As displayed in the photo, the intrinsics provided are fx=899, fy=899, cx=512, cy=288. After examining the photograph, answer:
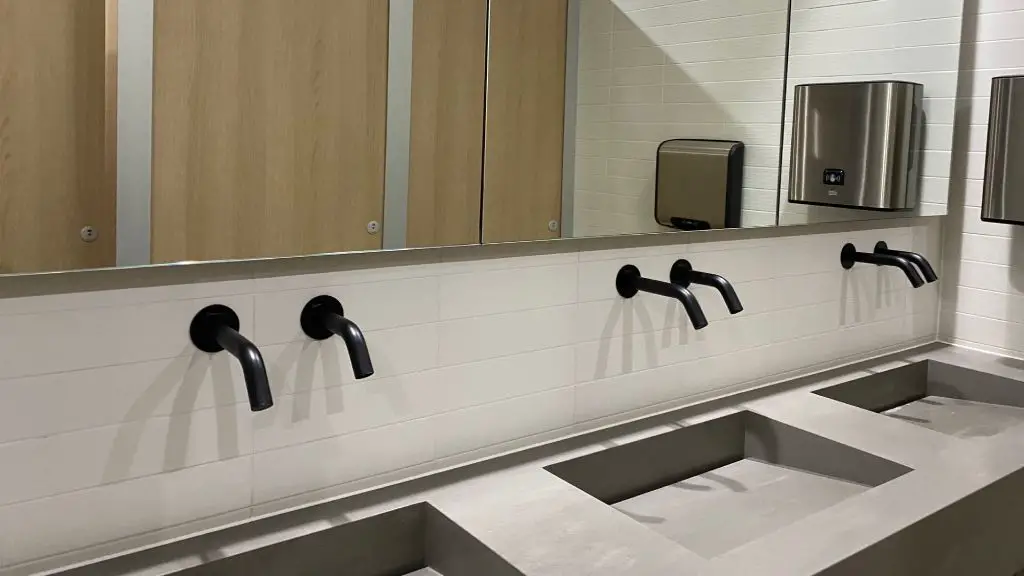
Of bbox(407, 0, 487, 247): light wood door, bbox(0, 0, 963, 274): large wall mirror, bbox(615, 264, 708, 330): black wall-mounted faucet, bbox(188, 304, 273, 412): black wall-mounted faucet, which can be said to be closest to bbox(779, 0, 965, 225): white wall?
bbox(0, 0, 963, 274): large wall mirror

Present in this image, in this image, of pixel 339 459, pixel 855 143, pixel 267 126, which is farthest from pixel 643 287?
pixel 855 143

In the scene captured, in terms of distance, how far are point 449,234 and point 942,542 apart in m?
0.81

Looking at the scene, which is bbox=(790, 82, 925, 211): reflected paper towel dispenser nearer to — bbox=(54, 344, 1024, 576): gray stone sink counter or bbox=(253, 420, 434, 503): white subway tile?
bbox=(54, 344, 1024, 576): gray stone sink counter

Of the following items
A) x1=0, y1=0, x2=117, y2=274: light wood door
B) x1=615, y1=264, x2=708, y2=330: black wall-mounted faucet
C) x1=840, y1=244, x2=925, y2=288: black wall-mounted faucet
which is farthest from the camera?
x1=840, y1=244, x2=925, y2=288: black wall-mounted faucet

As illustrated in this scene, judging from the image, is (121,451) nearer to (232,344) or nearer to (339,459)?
(232,344)

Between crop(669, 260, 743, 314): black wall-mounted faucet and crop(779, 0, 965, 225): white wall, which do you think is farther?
crop(779, 0, 965, 225): white wall

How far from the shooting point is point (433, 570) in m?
1.20

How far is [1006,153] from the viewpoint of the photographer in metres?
1.98

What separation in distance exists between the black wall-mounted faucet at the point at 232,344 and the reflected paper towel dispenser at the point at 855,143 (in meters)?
1.26

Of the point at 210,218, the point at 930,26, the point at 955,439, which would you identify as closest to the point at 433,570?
the point at 210,218

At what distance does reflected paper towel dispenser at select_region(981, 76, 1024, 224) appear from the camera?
6.42 ft

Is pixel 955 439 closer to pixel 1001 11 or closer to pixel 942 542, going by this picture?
pixel 942 542

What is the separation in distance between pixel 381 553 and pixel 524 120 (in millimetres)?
643

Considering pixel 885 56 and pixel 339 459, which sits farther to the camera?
pixel 885 56
